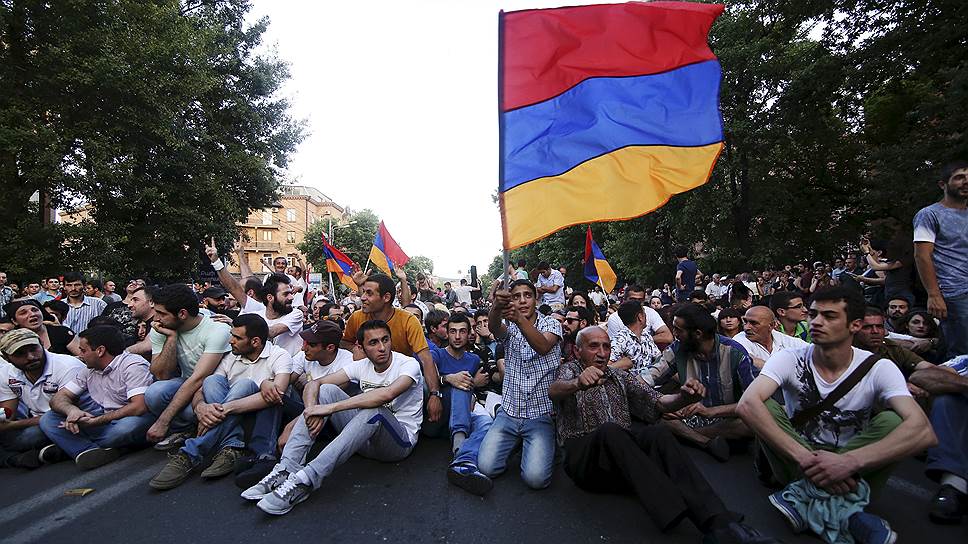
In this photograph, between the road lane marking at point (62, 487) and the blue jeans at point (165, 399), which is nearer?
the road lane marking at point (62, 487)

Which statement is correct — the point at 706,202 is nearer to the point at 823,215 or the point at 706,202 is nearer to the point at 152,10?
the point at 823,215

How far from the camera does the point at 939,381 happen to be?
329 cm

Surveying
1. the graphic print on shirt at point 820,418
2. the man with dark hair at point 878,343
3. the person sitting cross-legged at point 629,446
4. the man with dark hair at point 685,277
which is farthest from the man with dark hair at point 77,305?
the man with dark hair at point 685,277

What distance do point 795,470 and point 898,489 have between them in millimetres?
1200

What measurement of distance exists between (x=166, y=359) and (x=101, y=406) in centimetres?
72

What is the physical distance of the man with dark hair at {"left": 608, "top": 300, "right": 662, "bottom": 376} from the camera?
224 inches

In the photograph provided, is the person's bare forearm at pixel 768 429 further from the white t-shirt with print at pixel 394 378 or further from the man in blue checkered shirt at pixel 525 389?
the white t-shirt with print at pixel 394 378

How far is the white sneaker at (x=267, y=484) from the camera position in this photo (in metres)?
3.52

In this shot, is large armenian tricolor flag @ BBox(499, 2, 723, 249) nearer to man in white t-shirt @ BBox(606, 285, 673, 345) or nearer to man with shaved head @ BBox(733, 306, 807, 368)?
man with shaved head @ BBox(733, 306, 807, 368)

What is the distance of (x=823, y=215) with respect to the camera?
66.7 ft

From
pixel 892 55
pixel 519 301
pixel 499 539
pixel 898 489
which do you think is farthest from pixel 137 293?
pixel 892 55

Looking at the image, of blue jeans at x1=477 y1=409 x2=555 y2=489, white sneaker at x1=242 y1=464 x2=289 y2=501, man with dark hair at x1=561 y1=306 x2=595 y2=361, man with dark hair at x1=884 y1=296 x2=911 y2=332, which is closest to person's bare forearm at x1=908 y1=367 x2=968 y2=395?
blue jeans at x1=477 y1=409 x2=555 y2=489

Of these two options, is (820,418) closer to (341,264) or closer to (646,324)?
(646,324)

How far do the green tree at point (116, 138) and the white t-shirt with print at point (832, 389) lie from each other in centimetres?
1616
